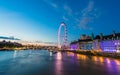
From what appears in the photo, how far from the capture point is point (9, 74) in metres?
35.9

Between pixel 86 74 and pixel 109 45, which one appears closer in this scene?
pixel 86 74

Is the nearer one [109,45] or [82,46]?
[109,45]

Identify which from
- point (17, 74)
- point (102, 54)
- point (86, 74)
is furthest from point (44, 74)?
point (102, 54)

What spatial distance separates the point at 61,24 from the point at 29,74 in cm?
10217

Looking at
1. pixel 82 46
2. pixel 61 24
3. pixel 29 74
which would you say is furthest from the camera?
pixel 82 46

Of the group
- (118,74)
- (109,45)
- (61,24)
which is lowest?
(118,74)

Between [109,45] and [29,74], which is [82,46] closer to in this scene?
[109,45]

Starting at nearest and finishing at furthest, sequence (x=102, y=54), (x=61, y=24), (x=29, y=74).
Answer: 1. (x=29, y=74)
2. (x=102, y=54)
3. (x=61, y=24)

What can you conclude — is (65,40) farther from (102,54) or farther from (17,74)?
(17,74)

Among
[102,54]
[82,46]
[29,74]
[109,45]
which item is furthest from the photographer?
[82,46]

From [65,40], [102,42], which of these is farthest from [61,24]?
[102,42]

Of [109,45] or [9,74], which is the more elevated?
[109,45]

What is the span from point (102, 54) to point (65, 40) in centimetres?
5441

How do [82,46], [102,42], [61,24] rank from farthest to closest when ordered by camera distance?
[82,46] < [61,24] < [102,42]
